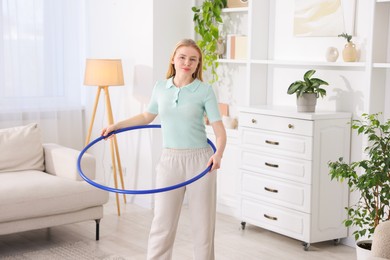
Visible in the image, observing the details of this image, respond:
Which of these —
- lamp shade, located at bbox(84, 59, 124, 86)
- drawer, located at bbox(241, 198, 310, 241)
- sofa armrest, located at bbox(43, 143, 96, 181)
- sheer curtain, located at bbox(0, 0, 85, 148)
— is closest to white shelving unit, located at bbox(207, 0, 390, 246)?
drawer, located at bbox(241, 198, 310, 241)

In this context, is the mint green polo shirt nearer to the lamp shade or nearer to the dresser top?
the dresser top

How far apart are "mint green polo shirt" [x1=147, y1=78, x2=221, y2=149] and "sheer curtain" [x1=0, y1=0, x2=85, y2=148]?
2877 mm

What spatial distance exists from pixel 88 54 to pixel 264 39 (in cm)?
198

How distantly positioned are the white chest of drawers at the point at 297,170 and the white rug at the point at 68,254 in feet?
3.94

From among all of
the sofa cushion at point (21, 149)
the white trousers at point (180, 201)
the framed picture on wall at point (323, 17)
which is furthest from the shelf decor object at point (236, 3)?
the white trousers at point (180, 201)

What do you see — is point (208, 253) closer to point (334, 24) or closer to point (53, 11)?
point (334, 24)

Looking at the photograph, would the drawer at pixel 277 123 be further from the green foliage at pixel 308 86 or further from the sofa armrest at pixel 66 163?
the sofa armrest at pixel 66 163

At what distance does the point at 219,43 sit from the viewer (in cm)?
577

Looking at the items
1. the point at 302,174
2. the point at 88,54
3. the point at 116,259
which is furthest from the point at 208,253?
the point at 88,54

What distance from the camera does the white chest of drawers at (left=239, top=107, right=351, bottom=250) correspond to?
466cm

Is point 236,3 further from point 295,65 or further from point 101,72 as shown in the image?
point 101,72

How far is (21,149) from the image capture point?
5164 millimetres

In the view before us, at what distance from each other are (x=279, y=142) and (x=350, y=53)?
2.62 feet

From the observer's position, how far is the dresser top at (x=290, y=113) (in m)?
4.62
